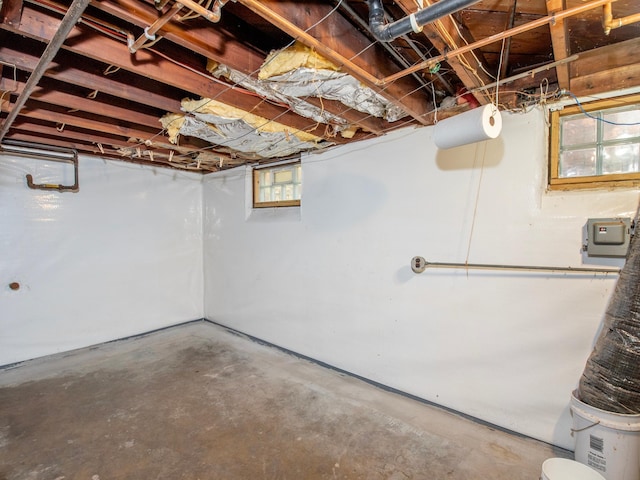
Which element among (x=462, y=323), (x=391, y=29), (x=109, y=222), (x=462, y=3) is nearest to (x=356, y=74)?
(x=391, y=29)

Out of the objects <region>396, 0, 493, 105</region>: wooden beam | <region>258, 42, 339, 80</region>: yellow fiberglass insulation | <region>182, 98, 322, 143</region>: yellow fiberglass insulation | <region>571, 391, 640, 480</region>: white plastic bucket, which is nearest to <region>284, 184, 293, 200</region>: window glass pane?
<region>182, 98, 322, 143</region>: yellow fiberglass insulation

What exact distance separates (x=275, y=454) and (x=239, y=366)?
4.31 feet

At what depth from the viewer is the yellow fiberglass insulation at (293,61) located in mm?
1439

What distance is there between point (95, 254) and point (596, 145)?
15.3 feet

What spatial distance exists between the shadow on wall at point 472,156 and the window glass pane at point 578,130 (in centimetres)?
34

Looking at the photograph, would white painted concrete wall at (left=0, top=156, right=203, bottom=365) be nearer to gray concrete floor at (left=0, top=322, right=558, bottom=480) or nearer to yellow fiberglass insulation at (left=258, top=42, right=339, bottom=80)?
gray concrete floor at (left=0, top=322, right=558, bottom=480)

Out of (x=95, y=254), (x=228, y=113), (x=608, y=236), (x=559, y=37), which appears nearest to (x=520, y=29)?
(x=559, y=37)

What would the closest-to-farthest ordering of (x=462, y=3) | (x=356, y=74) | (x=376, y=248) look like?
(x=462, y=3)
(x=356, y=74)
(x=376, y=248)

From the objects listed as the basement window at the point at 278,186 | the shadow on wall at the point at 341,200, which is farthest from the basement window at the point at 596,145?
the basement window at the point at 278,186

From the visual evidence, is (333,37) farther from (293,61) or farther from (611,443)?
(611,443)

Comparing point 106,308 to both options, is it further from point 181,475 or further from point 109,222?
point 181,475

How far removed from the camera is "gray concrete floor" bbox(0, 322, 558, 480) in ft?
5.64

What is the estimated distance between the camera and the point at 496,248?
2.04 meters

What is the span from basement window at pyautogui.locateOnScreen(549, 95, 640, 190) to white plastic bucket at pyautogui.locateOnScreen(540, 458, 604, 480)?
145 cm
